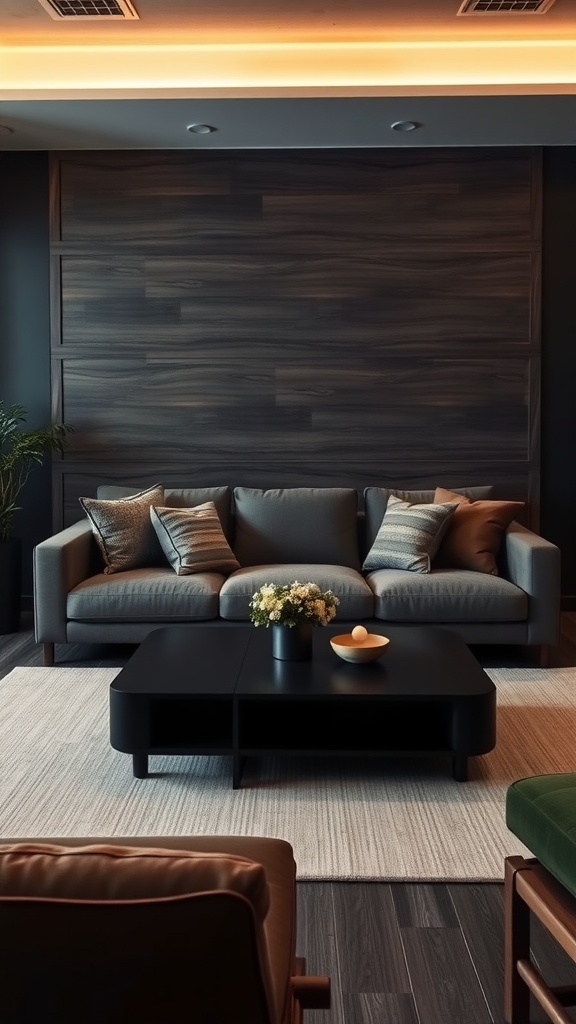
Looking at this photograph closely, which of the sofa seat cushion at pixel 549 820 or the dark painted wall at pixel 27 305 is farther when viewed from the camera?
the dark painted wall at pixel 27 305

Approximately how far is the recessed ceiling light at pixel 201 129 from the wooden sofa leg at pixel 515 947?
4421mm

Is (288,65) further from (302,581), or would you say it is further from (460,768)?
(460,768)

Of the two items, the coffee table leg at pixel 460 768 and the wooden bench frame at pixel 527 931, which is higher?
the wooden bench frame at pixel 527 931

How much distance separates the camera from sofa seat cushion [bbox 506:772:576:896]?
1.74 metres

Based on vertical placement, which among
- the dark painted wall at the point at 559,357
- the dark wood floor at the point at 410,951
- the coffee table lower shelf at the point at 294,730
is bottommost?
the dark wood floor at the point at 410,951

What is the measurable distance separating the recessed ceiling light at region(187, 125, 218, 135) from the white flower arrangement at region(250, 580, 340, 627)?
9.67 ft

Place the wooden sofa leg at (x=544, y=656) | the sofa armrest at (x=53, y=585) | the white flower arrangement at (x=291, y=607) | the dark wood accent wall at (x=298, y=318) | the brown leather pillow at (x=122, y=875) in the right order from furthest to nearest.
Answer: the dark wood accent wall at (x=298, y=318) < the wooden sofa leg at (x=544, y=656) < the sofa armrest at (x=53, y=585) < the white flower arrangement at (x=291, y=607) < the brown leather pillow at (x=122, y=875)

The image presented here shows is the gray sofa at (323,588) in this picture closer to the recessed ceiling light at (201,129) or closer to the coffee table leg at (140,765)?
the coffee table leg at (140,765)

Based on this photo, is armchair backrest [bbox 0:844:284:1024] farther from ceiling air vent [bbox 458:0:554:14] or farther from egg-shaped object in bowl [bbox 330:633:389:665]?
ceiling air vent [bbox 458:0:554:14]

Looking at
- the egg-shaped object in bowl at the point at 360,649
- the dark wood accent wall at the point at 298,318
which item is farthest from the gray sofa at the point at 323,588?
the dark wood accent wall at the point at 298,318

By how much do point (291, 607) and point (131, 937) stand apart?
2.58 m

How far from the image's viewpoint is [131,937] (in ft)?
3.18

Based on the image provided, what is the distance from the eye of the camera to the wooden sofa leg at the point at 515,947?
1945mm

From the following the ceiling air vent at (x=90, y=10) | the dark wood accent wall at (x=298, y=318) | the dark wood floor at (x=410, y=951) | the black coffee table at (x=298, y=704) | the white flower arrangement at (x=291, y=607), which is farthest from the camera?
the dark wood accent wall at (x=298, y=318)
